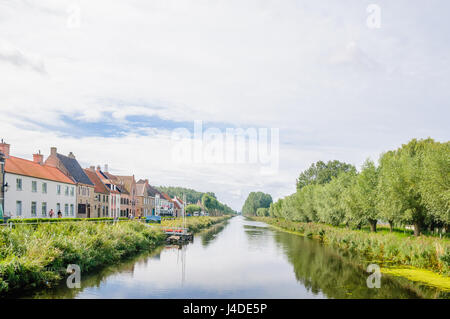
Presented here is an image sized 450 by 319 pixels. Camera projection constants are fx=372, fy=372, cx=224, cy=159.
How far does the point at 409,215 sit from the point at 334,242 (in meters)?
11.6

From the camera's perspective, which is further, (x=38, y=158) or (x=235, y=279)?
(x=38, y=158)

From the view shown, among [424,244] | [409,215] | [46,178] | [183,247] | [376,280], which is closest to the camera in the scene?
[376,280]

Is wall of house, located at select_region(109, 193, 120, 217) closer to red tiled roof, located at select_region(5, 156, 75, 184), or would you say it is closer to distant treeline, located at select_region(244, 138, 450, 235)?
red tiled roof, located at select_region(5, 156, 75, 184)

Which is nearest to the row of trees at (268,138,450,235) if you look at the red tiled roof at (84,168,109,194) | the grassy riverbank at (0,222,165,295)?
the grassy riverbank at (0,222,165,295)

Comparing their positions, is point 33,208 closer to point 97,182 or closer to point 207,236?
point 207,236

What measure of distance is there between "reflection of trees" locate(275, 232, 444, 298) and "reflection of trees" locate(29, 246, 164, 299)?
1083 centimetres

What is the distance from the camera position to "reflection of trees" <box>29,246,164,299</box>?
1617 centimetres

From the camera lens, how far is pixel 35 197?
1725 inches

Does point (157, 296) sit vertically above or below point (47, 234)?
below

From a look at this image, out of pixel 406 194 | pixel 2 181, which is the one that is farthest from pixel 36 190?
pixel 406 194

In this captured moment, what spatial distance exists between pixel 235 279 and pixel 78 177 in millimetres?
43578

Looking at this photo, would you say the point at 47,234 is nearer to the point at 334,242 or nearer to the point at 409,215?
the point at 409,215
